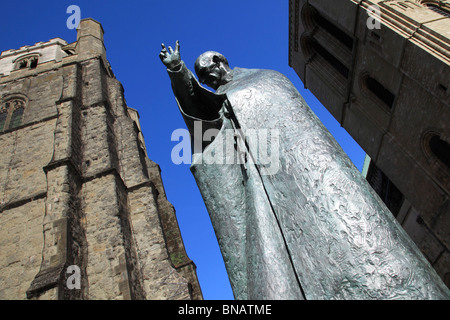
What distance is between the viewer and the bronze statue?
1.31 m

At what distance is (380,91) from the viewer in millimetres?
10391

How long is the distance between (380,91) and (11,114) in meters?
14.3

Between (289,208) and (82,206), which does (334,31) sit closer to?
(82,206)

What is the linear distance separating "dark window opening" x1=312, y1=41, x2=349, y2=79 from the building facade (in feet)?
0.23

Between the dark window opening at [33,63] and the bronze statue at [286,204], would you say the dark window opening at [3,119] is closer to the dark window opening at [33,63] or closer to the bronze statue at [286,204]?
the dark window opening at [33,63]

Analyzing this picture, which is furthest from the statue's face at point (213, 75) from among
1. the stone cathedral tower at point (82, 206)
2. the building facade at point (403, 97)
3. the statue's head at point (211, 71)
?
the stone cathedral tower at point (82, 206)

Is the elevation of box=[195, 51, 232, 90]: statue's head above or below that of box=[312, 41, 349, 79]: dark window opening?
below

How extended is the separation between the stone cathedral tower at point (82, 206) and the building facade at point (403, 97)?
19.2 ft

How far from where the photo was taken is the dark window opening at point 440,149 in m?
7.80

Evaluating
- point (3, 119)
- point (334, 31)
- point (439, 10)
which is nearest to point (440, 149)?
point (439, 10)

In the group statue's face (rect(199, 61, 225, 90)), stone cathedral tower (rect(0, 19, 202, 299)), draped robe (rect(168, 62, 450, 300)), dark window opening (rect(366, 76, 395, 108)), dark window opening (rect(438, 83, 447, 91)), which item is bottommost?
stone cathedral tower (rect(0, 19, 202, 299))

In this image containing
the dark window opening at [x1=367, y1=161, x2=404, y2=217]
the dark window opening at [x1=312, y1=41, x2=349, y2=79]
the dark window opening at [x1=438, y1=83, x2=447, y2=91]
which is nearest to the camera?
the dark window opening at [x1=438, y1=83, x2=447, y2=91]

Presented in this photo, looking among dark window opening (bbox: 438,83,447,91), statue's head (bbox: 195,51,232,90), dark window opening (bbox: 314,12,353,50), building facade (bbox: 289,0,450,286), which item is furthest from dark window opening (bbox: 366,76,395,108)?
statue's head (bbox: 195,51,232,90)

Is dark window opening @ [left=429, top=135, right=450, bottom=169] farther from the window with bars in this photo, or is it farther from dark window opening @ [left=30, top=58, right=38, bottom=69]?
dark window opening @ [left=30, top=58, right=38, bottom=69]
